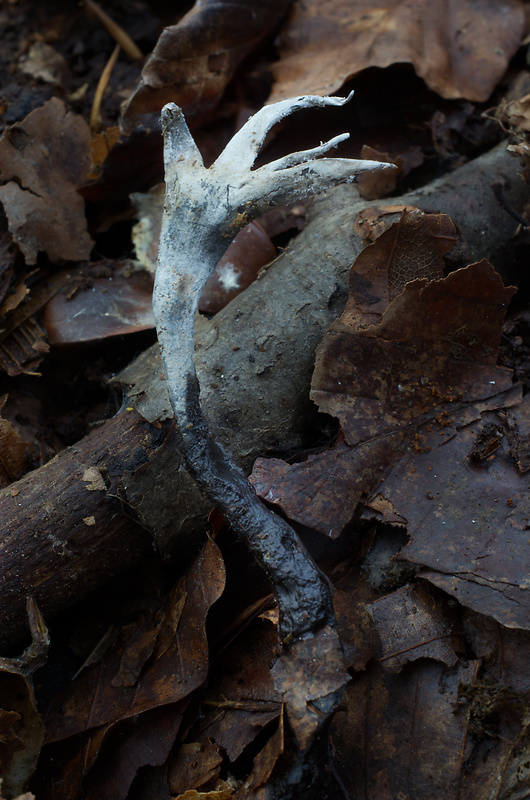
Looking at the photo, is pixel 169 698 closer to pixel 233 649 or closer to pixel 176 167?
pixel 233 649

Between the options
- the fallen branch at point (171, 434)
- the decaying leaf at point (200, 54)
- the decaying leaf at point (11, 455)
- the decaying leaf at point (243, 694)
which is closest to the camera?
the decaying leaf at point (243, 694)

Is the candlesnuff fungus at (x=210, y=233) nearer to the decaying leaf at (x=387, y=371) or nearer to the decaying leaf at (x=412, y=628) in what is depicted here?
the decaying leaf at (x=387, y=371)

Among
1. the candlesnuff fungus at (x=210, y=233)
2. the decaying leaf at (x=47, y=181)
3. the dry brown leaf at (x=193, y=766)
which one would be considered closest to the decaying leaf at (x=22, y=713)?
the dry brown leaf at (x=193, y=766)

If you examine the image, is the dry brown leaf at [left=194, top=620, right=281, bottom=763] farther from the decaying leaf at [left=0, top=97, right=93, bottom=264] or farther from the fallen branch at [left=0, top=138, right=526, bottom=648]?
the decaying leaf at [left=0, top=97, right=93, bottom=264]

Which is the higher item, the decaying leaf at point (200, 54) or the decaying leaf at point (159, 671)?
the decaying leaf at point (200, 54)

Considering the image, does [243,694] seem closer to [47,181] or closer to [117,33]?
[47,181]

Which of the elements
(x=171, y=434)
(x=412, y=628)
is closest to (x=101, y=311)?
(x=171, y=434)
